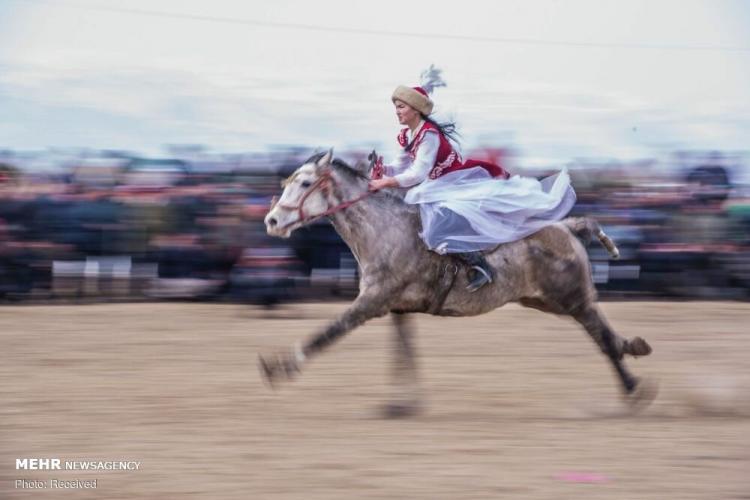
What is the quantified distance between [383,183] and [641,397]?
2.12m

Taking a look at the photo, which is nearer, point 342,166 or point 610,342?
point 342,166

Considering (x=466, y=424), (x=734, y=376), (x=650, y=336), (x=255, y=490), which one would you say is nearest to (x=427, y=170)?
(x=466, y=424)

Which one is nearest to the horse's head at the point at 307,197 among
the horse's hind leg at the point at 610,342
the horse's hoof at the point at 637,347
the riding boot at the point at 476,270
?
the riding boot at the point at 476,270

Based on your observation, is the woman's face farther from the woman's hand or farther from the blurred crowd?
the blurred crowd

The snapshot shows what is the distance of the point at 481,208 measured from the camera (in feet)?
25.0

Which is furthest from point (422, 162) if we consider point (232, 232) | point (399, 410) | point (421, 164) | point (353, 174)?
point (232, 232)

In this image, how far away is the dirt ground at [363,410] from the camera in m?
5.80

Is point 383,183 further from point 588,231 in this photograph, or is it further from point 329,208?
point 588,231

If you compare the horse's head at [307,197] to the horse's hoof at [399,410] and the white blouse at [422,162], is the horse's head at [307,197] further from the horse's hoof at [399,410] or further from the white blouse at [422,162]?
the horse's hoof at [399,410]

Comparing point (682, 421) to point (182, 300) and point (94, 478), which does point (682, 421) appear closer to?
point (94, 478)

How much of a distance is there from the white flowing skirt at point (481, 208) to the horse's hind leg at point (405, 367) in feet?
1.90

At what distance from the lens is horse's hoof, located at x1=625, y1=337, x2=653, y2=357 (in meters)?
7.81

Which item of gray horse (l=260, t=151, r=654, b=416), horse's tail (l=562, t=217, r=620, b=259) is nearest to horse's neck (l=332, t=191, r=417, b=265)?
gray horse (l=260, t=151, r=654, b=416)

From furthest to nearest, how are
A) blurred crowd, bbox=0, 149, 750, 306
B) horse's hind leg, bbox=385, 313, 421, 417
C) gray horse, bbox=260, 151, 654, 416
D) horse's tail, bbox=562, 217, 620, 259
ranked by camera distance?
1. blurred crowd, bbox=0, 149, 750, 306
2. horse's tail, bbox=562, 217, 620, 259
3. horse's hind leg, bbox=385, 313, 421, 417
4. gray horse, bbox=260, 151, 654, 416
